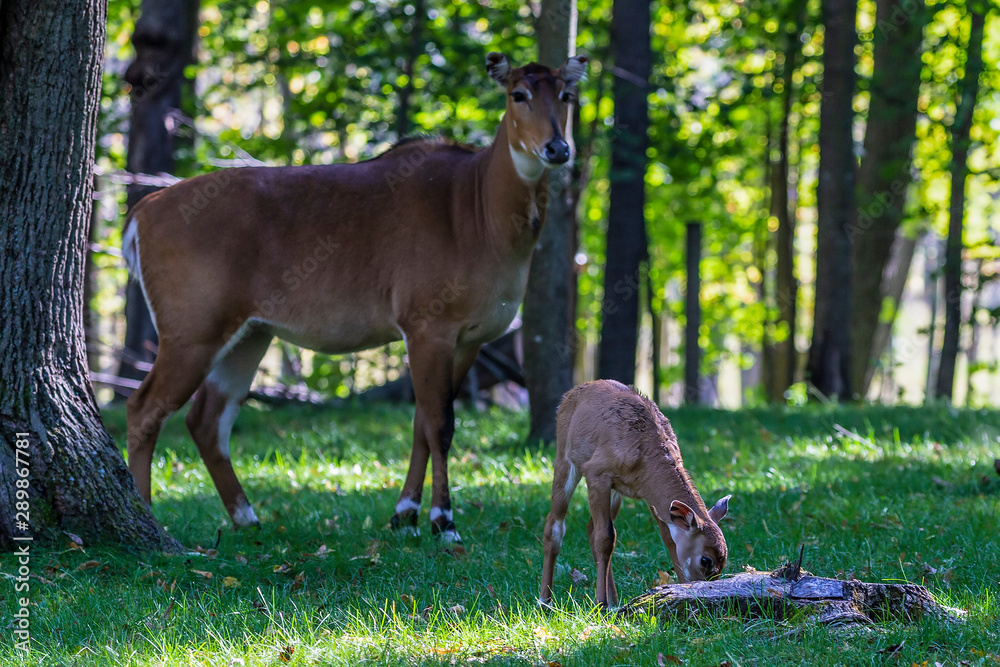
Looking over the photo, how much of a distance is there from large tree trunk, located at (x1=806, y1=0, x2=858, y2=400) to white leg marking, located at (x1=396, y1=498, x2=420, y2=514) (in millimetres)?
8056

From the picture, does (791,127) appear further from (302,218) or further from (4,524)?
(4,524)

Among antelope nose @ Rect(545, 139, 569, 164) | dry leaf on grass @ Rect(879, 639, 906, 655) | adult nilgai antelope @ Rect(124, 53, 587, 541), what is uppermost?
antelope nose @ Rect(545, 139, 569, 164)

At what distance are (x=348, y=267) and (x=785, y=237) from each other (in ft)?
43.8

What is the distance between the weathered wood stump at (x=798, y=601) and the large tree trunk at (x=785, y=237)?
13.1m

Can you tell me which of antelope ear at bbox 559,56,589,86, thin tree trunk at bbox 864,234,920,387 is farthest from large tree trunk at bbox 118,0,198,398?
thin tree trunk at bbox 864,234,920,387

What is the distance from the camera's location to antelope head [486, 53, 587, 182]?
21.2 feet

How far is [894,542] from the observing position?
556cm

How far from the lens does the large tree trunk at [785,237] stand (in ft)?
55.0

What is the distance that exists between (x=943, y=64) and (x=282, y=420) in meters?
16.7

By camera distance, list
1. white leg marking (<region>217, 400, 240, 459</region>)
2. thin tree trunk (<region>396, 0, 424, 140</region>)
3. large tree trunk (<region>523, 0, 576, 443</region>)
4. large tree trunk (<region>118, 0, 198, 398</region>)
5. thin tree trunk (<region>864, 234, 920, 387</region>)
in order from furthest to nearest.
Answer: thin tree trunk (<region>864, 234, 920, 387</region>)
large tree trunk (<region>118, 0, 198, 398</region>)
thin tree trunk (<region>396, 0, 424, 140</region>)
large tree trunk (<region>523, 0, 576, 443</region>)
white leg marking (<region>217, 400, 240, 459</region>)

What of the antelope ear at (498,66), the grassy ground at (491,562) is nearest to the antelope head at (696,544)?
the grassy ground at (491,562)

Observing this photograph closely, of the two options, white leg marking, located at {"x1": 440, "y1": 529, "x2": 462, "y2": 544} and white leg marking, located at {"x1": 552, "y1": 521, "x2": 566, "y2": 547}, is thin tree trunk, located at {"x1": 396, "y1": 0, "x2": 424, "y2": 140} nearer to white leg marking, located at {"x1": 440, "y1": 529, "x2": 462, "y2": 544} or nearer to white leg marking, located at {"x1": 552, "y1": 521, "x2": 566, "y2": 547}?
white leg marking, located at {"x1": 440, "y1": 529, "x2": 462, "y2": 544}

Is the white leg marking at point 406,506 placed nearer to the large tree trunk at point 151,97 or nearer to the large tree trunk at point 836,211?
the large tree trunk at point 151,97

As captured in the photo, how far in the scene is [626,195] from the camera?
12.1 m
